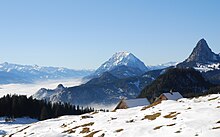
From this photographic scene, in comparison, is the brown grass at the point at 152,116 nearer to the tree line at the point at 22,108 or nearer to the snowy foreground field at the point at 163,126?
the snowy foreground field at the point at 163,126

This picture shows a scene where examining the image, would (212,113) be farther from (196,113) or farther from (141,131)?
(141,131)

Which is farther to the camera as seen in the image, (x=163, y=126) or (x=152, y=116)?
(x=152, y=116)

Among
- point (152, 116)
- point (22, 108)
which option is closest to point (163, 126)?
point (152, 116)

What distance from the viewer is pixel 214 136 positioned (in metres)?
30.3

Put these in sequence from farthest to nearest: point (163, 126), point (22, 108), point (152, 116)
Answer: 1. point (22, 108)
2. point (152, 116)
3. point (163, 126)

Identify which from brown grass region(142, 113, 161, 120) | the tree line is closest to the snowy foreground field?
brown grass region(142, 113, 161, 120)

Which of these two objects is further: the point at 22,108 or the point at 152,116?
the point at 22,108

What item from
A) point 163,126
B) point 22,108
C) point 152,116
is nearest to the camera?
point 163,126

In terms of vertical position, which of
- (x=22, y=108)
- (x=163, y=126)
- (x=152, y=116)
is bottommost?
(x=163, y=126)

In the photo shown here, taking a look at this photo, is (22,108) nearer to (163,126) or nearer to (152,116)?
(152,116)

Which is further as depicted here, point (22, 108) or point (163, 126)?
point (22, 108)

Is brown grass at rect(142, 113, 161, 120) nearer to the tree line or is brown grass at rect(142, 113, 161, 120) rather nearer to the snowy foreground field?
the snowy foreground field

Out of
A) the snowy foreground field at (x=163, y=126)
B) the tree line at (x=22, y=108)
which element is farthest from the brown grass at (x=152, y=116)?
the tree line at (x=22, y=108)

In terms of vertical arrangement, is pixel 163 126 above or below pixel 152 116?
below
